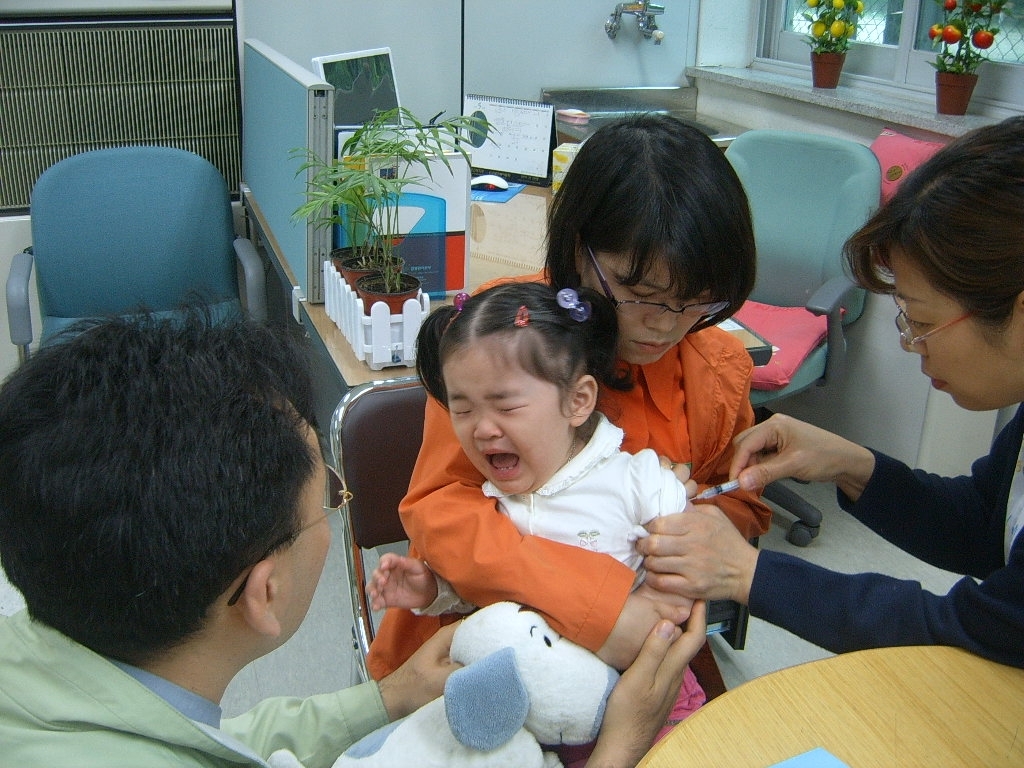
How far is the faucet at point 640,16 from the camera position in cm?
376

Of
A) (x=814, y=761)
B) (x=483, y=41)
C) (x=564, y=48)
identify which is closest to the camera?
(x=814, y=761)

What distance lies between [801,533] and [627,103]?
6.59ft

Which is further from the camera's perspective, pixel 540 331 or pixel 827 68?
pixel 827 68

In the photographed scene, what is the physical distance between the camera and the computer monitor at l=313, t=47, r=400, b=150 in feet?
9.62

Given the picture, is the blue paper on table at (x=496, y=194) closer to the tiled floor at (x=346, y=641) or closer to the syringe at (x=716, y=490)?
the tiled floor at (x=346, y=641)

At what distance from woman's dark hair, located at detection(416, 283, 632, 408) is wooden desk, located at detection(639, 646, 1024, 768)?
0.47m

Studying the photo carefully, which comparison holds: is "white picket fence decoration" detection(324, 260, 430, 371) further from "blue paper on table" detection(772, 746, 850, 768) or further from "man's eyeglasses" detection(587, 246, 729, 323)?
"blue paper on table" detection(772, 746, 850, 768)

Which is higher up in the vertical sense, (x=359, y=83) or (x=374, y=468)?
(x=359, y=83)

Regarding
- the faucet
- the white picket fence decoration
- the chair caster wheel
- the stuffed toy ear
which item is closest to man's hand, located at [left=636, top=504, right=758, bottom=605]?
the stuffed toy ear

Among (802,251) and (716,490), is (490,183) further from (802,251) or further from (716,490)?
(716,490)

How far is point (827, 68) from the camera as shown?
3.36 m

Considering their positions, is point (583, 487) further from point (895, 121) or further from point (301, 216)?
point (895, 121)

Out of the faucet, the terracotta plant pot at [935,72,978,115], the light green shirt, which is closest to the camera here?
the light green shirt

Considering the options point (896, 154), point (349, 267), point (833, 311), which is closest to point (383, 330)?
point (349, 267)
